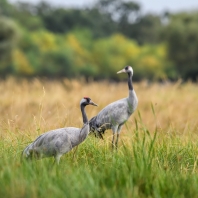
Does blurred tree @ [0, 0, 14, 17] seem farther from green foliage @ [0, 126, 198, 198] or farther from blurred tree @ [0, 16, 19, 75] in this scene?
green foliage @ [0, 126, 198, 198]

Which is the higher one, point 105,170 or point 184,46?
point 105,170

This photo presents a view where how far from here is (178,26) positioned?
39.8 m

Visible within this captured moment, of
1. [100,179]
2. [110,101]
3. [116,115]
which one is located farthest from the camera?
[110,101]

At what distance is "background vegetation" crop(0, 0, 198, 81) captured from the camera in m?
39.2

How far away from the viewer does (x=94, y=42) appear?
60.1 metres

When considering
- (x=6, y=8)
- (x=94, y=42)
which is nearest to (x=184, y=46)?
(x=94, y=42)

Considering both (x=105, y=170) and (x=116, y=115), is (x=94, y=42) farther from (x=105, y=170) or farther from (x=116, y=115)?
(x=105, y=170)

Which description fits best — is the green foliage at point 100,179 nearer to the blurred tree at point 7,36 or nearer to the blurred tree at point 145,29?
the blurred tree at point 7,36

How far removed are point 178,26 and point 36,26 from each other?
79.7 ft

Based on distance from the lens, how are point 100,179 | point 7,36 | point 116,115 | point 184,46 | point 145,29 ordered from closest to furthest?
point 100,179
point 116,115
point 7,36
point 184,46
point 145,29

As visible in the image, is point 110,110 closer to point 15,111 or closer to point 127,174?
point 127,174

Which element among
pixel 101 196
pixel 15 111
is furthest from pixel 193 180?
pixel 15 111

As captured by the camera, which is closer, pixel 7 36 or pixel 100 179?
pixel 100 179

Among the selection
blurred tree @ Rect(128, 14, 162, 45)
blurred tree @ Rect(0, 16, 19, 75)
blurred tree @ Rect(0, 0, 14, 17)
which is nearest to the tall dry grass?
blurred tree @ Rect(0, 16, 19, 75)
